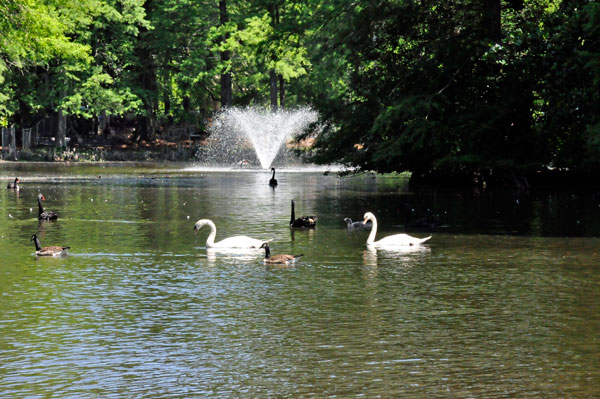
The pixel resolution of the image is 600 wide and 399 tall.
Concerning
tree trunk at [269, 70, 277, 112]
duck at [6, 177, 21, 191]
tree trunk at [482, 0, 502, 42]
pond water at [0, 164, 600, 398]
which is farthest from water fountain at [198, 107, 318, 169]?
pond water at [0, 164, 600, 398]

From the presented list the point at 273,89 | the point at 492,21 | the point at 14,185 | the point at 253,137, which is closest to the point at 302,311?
the point at 492,21

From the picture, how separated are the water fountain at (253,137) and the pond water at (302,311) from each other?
41.4 m

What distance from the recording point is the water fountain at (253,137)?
230 feet

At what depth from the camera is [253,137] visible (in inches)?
2881

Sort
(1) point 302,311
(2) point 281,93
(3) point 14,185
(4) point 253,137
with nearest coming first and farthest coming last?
(1) point 302,311, (3) point 14,185, (4) point 253,137, (2) point 281,93

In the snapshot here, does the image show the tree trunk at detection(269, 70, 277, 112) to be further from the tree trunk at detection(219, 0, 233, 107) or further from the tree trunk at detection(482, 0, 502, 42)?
the tree trunk at detection(482, 0, 502, 42)

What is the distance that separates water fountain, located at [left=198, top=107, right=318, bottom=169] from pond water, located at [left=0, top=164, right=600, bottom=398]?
136ft

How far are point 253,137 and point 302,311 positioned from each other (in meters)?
59.2

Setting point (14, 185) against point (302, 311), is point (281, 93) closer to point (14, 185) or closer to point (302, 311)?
point (14, 185)

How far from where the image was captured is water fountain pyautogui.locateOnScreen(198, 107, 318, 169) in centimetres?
7019

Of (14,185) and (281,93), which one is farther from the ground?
(281,93)

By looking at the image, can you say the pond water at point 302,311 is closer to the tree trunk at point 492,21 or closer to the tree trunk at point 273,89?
the tree trunk at point 492,21

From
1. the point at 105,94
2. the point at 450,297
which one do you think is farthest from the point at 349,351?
the point at 105,94

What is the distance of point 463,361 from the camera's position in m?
11.5
